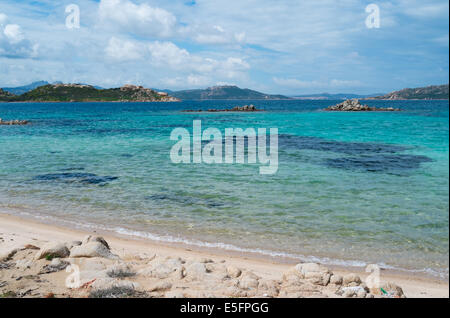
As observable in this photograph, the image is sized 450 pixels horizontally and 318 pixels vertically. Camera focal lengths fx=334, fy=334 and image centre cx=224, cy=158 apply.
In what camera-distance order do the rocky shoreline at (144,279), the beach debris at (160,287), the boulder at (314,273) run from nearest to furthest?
1. the rocky shoreline at (144,279)
2. the beach debris at (160,287)
3. the boulder at (314,273)

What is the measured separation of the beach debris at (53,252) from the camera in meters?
9.70

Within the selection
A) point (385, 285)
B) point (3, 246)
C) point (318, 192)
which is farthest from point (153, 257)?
point (318, 192)

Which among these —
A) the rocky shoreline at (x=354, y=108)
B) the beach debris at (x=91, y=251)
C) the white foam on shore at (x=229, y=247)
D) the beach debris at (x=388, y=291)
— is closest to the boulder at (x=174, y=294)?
the beach debris at (x=91, y=251)

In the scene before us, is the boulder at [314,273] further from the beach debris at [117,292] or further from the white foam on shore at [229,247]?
the beach debris at [117,292]

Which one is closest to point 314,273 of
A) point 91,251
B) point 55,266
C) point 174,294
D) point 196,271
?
point 196,271

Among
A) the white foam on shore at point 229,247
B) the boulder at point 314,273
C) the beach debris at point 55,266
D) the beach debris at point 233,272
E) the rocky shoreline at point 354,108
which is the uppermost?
the rocky shoreline at point 354,108

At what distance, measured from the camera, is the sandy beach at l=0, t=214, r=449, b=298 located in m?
7.85

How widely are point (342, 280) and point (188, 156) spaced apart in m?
22.1

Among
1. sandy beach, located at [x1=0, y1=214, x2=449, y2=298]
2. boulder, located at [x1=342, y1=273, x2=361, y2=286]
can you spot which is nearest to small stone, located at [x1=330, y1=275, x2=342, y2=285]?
sandy beach, located at [x1=0, y1=214, x2=449, y2=298]

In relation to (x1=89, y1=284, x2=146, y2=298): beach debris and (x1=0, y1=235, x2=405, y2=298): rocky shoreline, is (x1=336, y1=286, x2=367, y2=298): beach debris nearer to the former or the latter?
(x1=0, y1=235, x2=405, y2=298): rocky shoreline

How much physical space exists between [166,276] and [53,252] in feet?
12.0

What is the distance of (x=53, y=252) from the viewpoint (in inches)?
386

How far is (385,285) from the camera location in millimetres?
8367
